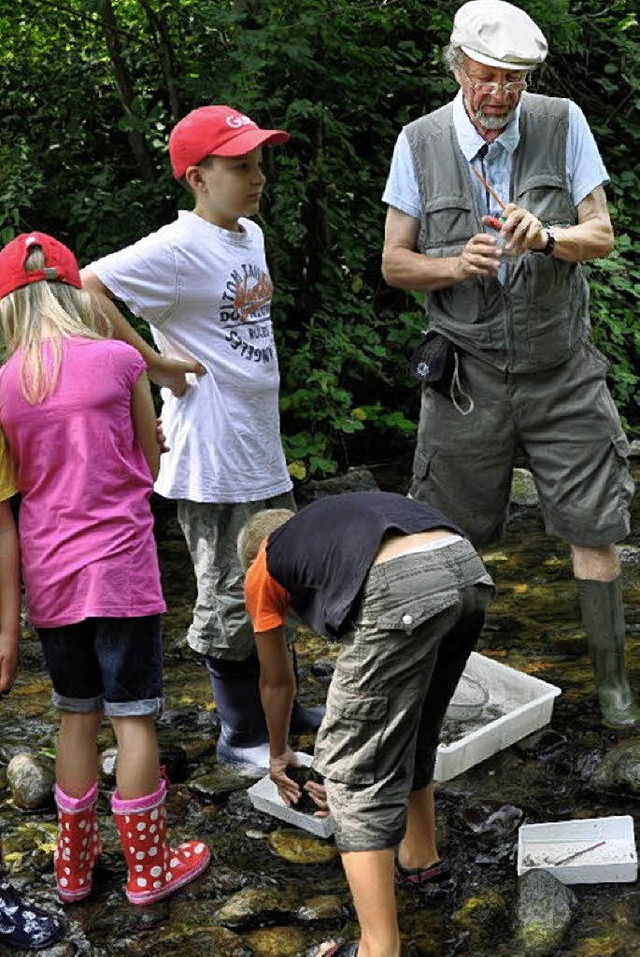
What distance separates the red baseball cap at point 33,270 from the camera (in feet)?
9.70

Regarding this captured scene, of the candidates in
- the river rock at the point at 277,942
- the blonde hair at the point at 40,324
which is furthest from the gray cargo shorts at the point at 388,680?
the blonde hair at the point at 40,324

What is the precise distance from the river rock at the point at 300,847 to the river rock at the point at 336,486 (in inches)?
125

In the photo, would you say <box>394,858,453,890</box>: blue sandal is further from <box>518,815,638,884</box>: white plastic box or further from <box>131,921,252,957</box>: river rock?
<box>131,921,252,957</box>: river rock

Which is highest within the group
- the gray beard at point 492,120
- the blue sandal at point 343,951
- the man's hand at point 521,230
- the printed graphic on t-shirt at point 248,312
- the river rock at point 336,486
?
the gray beard at point 492,120

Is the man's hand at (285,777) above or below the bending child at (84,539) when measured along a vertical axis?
below

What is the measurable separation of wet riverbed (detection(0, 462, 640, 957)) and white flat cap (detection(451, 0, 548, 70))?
6.26ft

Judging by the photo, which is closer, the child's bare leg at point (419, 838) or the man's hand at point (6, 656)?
the man's hand at point (6, 656)

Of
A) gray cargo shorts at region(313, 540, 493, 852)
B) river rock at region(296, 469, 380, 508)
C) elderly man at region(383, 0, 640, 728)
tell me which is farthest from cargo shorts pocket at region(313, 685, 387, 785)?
river rock at region(296, 469, 380, 508)

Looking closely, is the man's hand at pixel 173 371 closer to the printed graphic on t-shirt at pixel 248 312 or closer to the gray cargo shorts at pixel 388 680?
the printed graphic on t-shirt at pixel 248 312

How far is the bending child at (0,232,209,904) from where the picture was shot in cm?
288

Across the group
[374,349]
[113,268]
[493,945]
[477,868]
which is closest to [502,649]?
[477,868]

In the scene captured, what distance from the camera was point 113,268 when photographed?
10.9ft

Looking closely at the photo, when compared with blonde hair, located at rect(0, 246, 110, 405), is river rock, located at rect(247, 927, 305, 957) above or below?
below

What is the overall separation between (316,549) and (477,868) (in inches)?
40.2
